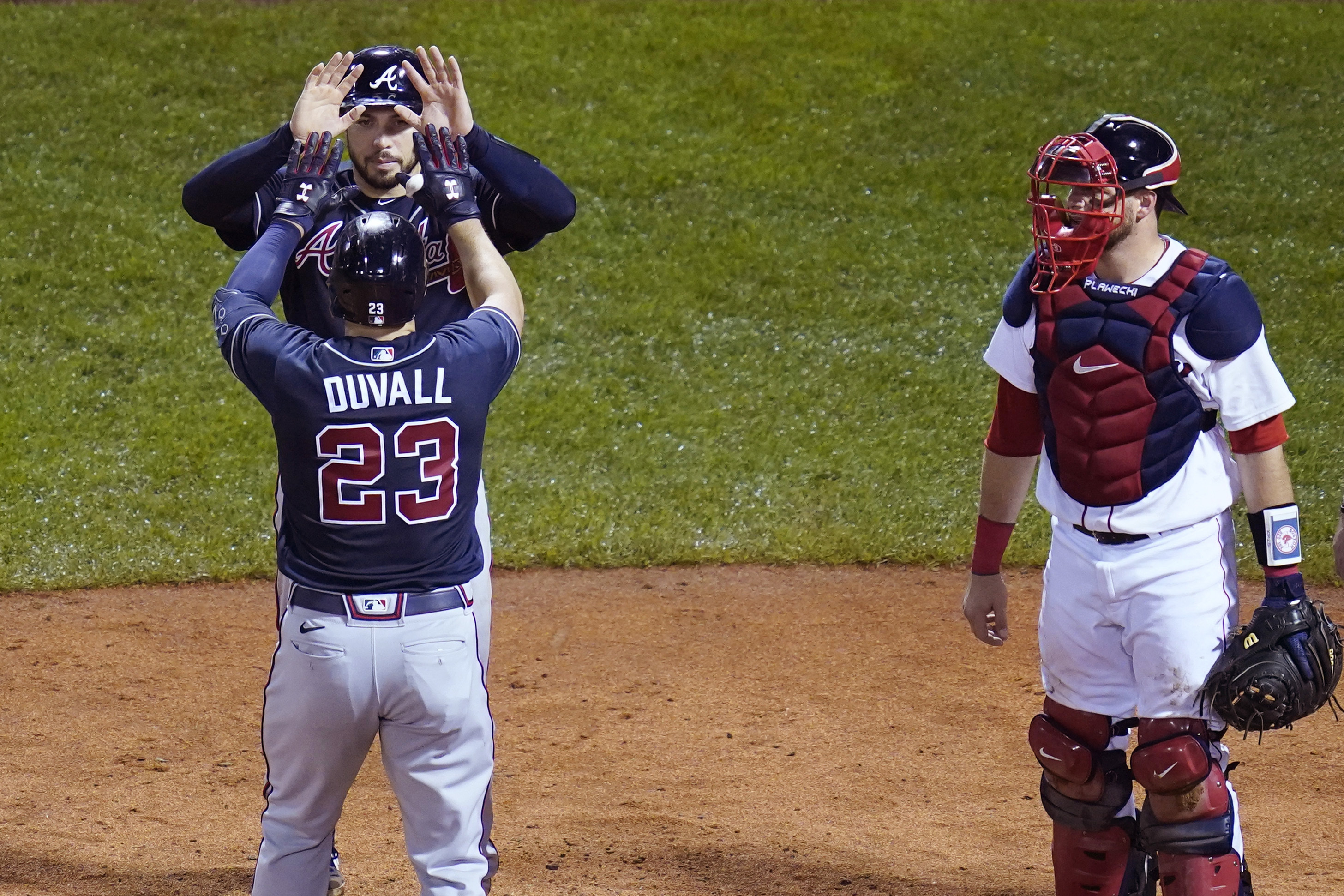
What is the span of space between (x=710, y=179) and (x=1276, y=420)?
805 cm

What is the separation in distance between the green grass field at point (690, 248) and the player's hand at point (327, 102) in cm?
380

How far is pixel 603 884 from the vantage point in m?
4.27

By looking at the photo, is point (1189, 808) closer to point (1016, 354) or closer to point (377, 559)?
point (1016, 354)

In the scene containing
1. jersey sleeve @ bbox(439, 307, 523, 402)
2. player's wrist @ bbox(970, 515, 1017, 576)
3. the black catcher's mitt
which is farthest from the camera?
player's wrist @ bbox(970, 515, 1017, 576)

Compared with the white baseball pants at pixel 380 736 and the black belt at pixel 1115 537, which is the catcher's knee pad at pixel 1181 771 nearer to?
the black belt at pixel 1115 537

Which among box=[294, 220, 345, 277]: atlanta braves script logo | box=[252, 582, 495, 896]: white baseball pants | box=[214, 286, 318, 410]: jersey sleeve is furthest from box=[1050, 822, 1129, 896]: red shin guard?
box=[294, 220, 345, 277]: atlanta braves script logo

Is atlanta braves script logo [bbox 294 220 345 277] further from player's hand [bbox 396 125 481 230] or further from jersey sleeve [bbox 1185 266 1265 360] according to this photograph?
jersey sleeve [bbox 1185 266 1265 360]

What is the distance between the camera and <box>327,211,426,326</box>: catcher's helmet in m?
3.14

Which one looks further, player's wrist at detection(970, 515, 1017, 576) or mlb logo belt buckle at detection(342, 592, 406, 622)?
player's wrist at detection(970, 515, 1017, 576)

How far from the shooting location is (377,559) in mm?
3168

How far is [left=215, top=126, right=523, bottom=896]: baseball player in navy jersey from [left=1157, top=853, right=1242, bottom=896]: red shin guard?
5.59 feet

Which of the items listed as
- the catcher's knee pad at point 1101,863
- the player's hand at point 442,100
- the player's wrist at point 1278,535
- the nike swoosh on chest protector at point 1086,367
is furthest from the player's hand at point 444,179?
the catcher's knee pad at point 1101,863

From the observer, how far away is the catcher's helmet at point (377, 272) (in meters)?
3.14

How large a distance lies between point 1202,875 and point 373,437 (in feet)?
7.42
